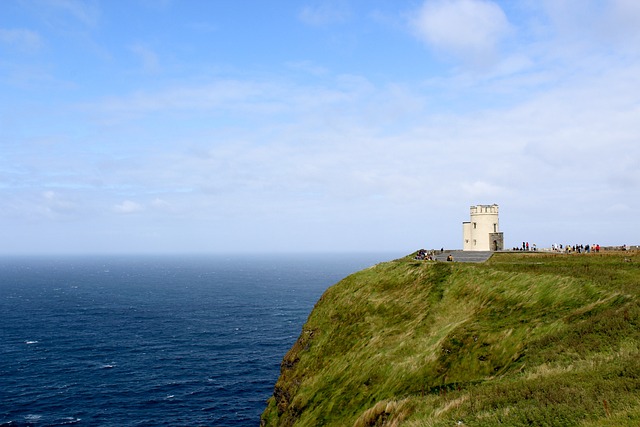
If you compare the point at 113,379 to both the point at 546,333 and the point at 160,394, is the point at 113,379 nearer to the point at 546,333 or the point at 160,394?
the point at 160,394

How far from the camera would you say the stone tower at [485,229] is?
66.1 m

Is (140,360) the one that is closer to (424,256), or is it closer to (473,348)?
(424,256)

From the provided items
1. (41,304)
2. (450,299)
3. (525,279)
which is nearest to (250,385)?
(450,299)

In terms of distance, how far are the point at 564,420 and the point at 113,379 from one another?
213 ft

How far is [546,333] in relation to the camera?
77.0ft

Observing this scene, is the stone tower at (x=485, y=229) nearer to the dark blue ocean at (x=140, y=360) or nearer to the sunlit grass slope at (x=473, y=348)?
the sunlit grass slope at (x=473, y=348)

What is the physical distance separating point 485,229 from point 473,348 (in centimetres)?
4304

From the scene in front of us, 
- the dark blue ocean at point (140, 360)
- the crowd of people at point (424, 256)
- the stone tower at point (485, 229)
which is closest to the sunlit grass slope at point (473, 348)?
the crowd of people at point (424, 256)

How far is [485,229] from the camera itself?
2611 inches

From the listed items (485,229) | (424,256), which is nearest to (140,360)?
(424,256)

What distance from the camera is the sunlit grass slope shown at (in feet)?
50.6

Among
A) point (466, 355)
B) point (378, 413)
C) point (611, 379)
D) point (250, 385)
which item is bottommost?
point (250, 385)

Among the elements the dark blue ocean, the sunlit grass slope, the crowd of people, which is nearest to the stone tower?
the crowd of people

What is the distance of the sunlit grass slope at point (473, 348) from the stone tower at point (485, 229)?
13.2 metres
